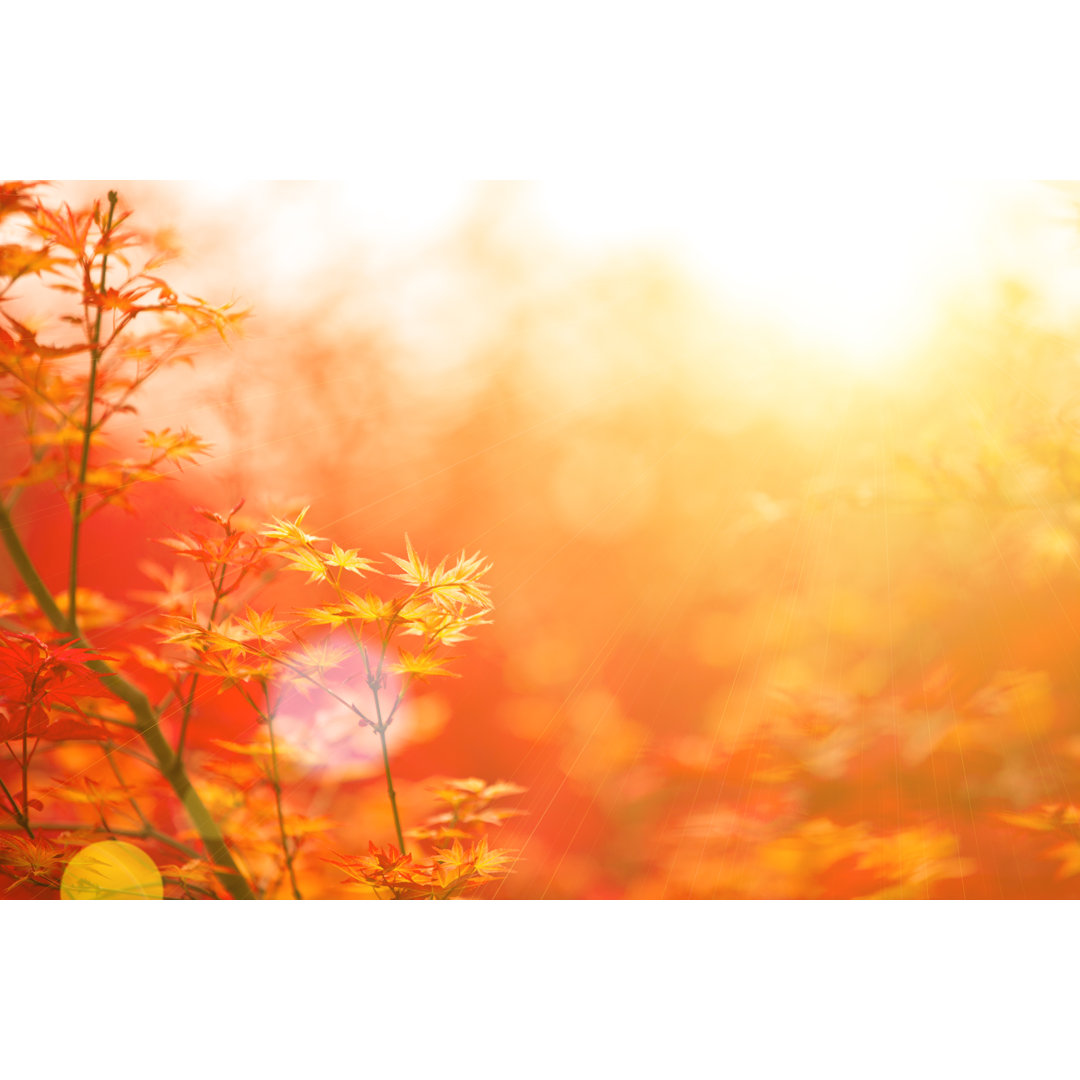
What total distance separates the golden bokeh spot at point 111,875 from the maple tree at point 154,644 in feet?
0.08

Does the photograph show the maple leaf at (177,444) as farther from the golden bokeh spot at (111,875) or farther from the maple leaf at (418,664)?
the golden bokeh spot at (111,875)

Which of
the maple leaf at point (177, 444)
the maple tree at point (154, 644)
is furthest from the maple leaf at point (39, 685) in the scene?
the maple leaf at point (177, 444)

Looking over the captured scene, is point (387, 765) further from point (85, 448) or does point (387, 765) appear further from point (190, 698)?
point (85, 448)

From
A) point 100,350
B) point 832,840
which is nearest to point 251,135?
point 100,350

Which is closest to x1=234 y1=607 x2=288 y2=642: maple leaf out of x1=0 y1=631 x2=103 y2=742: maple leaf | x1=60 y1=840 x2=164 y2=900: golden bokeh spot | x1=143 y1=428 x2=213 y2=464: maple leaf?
x1=0 y1=631 x2=103 y2=742: maple leaf

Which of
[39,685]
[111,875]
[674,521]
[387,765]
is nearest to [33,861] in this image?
[111,875]

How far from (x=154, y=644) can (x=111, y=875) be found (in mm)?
475

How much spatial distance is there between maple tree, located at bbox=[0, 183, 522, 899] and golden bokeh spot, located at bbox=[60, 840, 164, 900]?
0.08 feet

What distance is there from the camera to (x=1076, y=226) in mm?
1177

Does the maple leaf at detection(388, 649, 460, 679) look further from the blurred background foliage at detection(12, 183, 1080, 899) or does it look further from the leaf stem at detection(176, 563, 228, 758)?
the leaf stem at detection(176, 563, 228, 758)

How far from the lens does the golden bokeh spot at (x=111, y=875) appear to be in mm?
1191

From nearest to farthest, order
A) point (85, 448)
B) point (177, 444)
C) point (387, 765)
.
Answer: point (387, 765) < point (85, 448) < point (177, 444)

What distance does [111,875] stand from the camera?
1.22 metres
